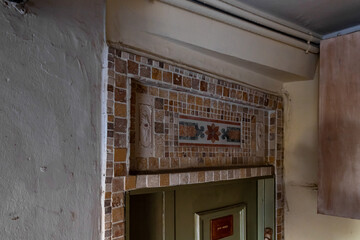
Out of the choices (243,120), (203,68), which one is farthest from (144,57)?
(243,120)

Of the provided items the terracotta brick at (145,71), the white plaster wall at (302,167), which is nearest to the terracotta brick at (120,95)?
the terracotta brick at (145,71)

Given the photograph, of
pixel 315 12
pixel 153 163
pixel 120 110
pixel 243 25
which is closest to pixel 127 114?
pixel 120 110

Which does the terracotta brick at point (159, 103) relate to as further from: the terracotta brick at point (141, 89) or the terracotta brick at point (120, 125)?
the terracotta brick at point (120, 125)

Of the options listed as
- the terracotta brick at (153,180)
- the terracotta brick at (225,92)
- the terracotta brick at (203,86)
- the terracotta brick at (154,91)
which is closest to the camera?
the terracotta brick at (153,180)

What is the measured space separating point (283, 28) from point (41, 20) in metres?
1.09

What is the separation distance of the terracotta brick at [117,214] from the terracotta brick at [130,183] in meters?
0.07

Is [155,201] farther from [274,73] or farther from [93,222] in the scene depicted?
[274,73]

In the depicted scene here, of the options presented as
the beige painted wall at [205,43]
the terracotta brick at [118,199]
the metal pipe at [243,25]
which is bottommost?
the terracotta brick at [118,199]

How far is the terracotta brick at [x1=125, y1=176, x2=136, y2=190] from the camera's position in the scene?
994 mm

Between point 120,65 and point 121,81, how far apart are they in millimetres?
55

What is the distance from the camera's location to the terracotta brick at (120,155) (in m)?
0.97

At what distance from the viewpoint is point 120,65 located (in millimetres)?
990

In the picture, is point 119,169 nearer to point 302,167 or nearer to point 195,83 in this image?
point 195,83

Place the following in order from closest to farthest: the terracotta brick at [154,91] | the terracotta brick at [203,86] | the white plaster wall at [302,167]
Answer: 1. the terracotta brick at [154,91]
2. the terracotta brick at [203,86]
3. the white plaster wall at [302,167]
